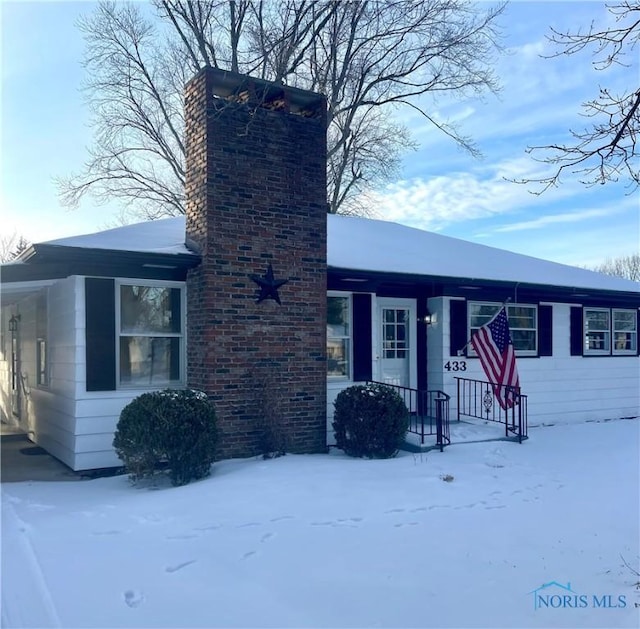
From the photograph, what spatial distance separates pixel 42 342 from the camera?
10203mm

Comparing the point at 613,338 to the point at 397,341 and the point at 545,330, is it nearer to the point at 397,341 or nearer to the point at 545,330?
the point at 545,330

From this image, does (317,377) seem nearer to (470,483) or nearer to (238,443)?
(238,443)

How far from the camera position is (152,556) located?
4699 mm

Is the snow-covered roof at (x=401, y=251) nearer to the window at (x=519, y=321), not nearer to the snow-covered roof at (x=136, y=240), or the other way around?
the snow-covered roof at (x=136, y=240)

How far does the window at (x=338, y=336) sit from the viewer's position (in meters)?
10.1

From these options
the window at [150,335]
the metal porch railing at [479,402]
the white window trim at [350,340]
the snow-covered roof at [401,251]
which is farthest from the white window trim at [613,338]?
the window at [150,335]

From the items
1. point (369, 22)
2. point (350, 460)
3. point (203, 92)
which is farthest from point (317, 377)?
point (369, 22)

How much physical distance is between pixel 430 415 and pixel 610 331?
534 centimetres

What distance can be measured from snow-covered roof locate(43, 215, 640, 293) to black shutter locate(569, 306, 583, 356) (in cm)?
63

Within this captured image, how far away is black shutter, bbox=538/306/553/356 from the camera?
40.4ft

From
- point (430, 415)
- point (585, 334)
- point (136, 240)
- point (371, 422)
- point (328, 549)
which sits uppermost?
point (136, 240)

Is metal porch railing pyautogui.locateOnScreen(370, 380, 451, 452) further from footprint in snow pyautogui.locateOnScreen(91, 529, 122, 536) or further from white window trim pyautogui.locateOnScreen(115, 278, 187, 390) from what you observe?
footprint in snow pyautogui.locateOnScreen(91, 529, 122, 536)

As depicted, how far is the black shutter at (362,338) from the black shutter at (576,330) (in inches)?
201

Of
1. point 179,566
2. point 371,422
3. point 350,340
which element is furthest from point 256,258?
point 179,566
